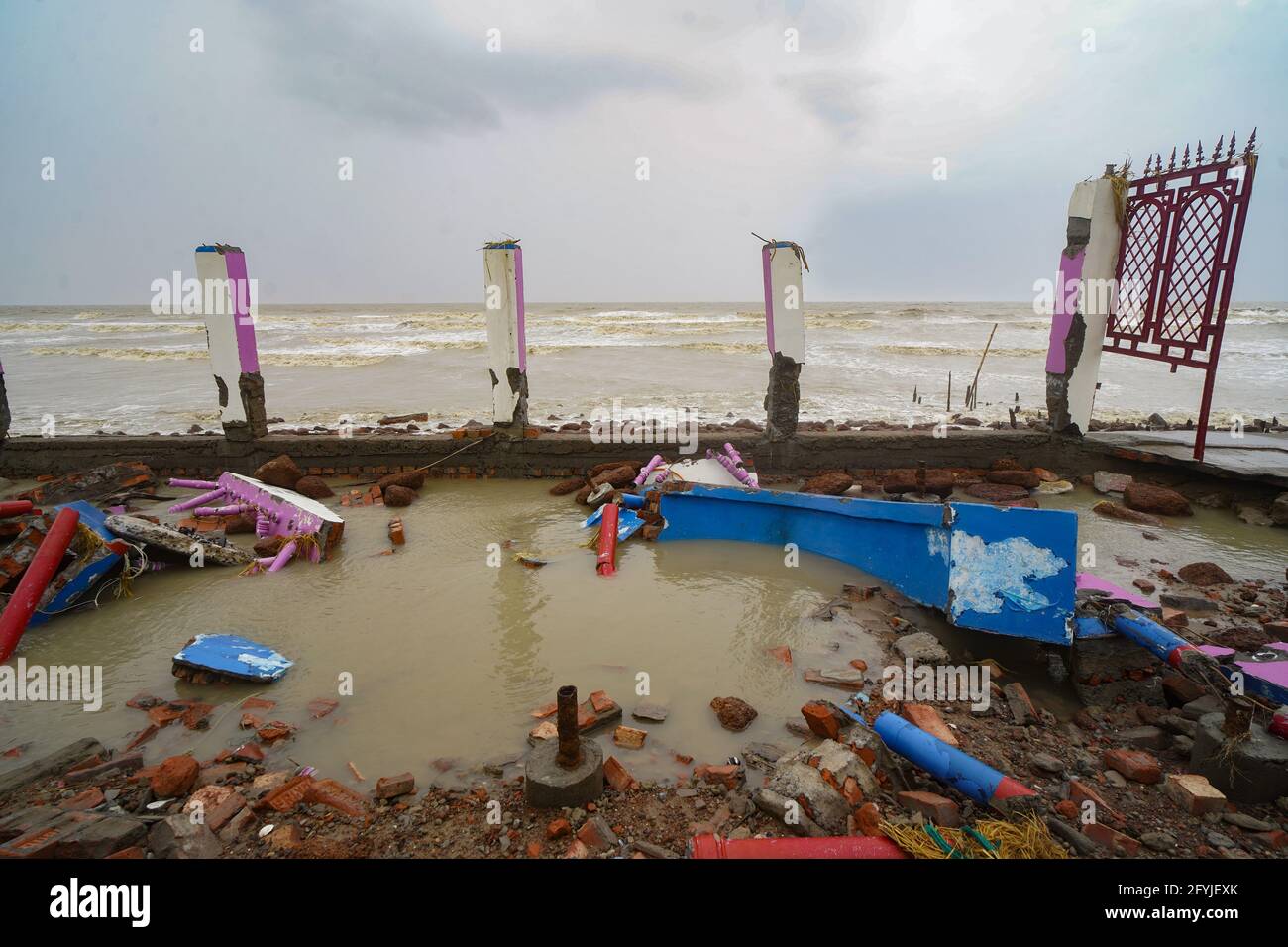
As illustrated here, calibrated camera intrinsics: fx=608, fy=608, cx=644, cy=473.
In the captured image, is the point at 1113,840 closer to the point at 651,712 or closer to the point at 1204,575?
the point at 651,712

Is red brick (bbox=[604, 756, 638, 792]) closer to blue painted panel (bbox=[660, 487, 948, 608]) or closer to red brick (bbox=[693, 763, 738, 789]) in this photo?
red brick (bbox=[693, 763, 738, 789])

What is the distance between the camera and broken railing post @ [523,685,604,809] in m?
2.75

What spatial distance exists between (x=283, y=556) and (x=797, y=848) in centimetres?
534

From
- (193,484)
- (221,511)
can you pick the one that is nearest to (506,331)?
(221,511)

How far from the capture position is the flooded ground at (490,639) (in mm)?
3457

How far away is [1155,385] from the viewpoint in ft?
56.3

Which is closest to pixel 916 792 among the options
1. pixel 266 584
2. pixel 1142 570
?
pixel 1142 570

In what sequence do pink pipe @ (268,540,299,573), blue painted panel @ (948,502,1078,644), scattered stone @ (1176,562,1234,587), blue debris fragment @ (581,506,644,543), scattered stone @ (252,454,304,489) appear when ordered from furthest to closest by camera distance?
1. scattered stone @ (252,454,304,489)
2. blue debris fragment @ (581,506,644,543)
3. pink pipe @ (268,540,299,573)
4. scattered stone @ (1176,562,1234,587)
5. blue painted panel @ (948,502,1078,644)

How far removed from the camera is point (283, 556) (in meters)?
5.81

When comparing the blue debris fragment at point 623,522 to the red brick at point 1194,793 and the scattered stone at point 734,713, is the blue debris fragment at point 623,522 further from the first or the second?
the red brick at point 1194,793

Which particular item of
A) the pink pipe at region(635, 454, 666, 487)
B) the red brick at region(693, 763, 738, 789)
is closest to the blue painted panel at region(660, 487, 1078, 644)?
the pink pipe at region(635, 454, 666, 487)

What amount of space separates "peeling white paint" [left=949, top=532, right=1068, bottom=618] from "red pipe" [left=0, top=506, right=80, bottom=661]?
21.1 feet

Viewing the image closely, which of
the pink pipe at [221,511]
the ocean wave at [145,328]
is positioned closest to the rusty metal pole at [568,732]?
the pink pipe at [221,511]

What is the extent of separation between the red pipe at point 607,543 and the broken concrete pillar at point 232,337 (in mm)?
5380
